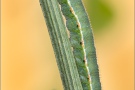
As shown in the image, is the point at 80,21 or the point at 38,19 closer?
the point at 80,21

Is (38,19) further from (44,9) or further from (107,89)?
(44,9)

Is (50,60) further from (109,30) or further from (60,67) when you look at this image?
(60,67)

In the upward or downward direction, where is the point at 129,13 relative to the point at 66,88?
upward

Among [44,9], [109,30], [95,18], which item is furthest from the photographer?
[109,30]

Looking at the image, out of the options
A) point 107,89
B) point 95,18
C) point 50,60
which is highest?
point 95,18

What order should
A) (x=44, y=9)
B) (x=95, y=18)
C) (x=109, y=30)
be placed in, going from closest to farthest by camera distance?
1. (x=44, y=9)
2. (x=95, y=18)
3. (x=109, y=30)

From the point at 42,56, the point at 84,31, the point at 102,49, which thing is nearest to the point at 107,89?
the point at 102,49
